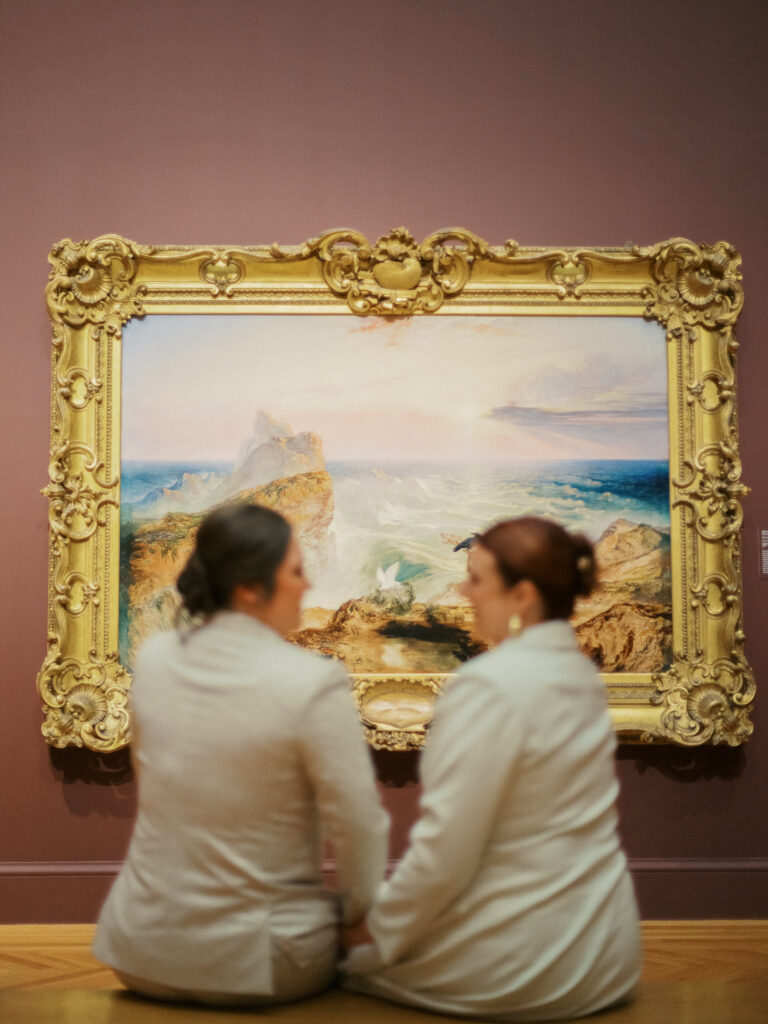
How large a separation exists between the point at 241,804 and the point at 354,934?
1.47 feet

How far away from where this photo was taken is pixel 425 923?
6.77 ft

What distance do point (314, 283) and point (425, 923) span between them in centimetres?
337

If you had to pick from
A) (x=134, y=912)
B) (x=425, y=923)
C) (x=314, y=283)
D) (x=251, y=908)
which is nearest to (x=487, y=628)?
(x=425, y=923)

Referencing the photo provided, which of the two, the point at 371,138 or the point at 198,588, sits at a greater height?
the point at 371,138

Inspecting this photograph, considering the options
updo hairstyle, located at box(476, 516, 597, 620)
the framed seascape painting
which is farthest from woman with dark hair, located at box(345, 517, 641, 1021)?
the framed seascape painting

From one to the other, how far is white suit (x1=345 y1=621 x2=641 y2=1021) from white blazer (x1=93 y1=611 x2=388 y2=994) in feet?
0.59

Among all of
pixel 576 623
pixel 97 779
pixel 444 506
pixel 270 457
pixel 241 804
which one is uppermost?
pixel 270 457

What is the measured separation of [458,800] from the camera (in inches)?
78.9

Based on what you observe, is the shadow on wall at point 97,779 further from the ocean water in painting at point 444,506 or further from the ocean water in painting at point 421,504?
the ocean water in painting at point 444,506

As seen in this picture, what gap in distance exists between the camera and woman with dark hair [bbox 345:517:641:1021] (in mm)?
2021

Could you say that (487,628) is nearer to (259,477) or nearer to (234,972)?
(234,972)

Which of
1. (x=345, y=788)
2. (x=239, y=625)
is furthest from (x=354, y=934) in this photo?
(x=239, y=625)

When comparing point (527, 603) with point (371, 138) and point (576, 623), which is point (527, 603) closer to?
point (576, 623)

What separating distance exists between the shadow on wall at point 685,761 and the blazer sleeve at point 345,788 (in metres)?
2.79
